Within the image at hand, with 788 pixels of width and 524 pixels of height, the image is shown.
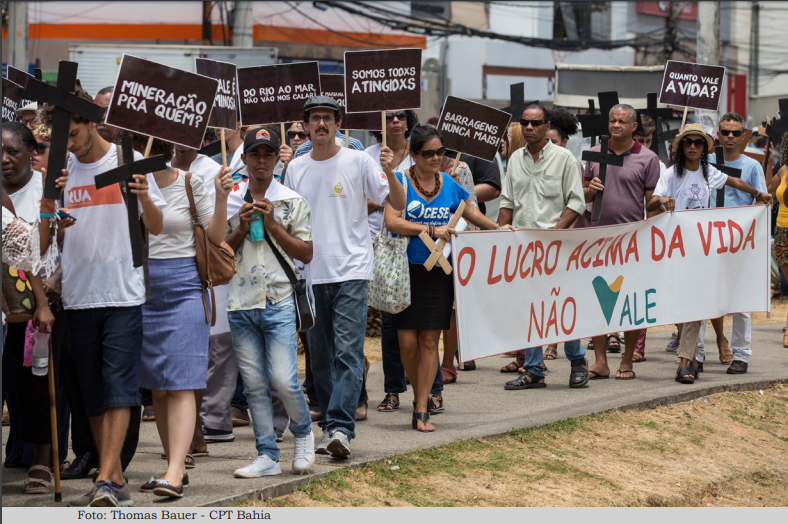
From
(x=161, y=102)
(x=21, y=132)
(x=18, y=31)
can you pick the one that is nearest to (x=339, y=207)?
(x=161, y=102)

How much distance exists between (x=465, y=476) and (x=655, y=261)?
3550 millimetres

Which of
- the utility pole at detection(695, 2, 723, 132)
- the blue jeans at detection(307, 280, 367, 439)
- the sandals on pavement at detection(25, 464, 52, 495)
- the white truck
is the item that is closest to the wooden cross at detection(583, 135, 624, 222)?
the blue jeans at detection(307, 280, 367, 439)

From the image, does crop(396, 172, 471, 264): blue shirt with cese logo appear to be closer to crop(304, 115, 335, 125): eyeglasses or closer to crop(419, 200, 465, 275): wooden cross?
crop(419, 200, 465, 275): wooden cross

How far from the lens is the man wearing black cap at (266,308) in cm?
540

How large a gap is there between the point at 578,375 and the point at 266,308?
3595mm

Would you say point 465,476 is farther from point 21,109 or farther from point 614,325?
point 21,109

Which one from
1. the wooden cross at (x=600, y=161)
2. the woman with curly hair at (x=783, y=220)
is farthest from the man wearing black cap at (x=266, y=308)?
the woman with curly hair at (x=783, y=220)

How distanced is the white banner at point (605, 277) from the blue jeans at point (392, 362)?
0.35 m

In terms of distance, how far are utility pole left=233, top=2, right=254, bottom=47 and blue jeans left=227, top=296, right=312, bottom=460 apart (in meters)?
21.7

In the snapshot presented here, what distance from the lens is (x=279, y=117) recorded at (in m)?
7.62

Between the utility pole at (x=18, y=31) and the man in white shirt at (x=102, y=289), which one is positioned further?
the utility pole at (x=18, y=31)

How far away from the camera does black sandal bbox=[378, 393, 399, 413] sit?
7422mm

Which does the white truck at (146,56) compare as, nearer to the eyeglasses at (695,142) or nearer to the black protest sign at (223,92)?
the eyeglasses at (695,142)

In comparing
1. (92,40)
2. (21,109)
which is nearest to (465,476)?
(21,109)
